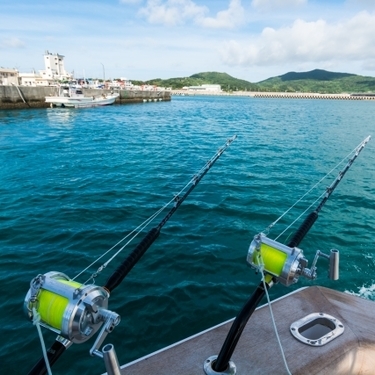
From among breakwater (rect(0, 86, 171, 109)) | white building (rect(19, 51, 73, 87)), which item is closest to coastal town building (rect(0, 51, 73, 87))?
white building (rect(19, 51, 73, 87))

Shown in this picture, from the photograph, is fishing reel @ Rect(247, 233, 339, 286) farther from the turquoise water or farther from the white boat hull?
the white boat hull

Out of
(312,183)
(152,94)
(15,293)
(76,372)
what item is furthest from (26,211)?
(152,94)

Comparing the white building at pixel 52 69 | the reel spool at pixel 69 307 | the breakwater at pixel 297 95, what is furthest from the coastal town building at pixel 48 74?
the breakwater at pixel 297 95

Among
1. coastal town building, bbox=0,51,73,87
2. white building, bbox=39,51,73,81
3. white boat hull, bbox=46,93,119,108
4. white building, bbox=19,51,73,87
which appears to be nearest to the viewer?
white boat hull, bbox=46,93,119,108

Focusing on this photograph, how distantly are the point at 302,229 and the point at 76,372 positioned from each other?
3.49 m

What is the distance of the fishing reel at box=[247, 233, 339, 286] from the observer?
2643 mm

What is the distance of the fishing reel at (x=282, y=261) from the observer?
8.67 ft

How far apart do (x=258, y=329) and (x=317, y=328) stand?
71 centimetres

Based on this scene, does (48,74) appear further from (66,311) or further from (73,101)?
(66,311)

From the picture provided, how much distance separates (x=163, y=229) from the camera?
8.34 metres

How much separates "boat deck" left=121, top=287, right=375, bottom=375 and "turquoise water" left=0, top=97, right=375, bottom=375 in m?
1.98

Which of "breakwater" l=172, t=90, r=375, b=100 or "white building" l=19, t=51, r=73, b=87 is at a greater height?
"white building" l=19, t=51, r=73, b=87

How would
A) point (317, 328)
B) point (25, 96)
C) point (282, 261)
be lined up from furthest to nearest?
point (25, 96) < point (317, 328) < point (282, 261)

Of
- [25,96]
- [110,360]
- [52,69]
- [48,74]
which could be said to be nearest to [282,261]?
[110,360]
